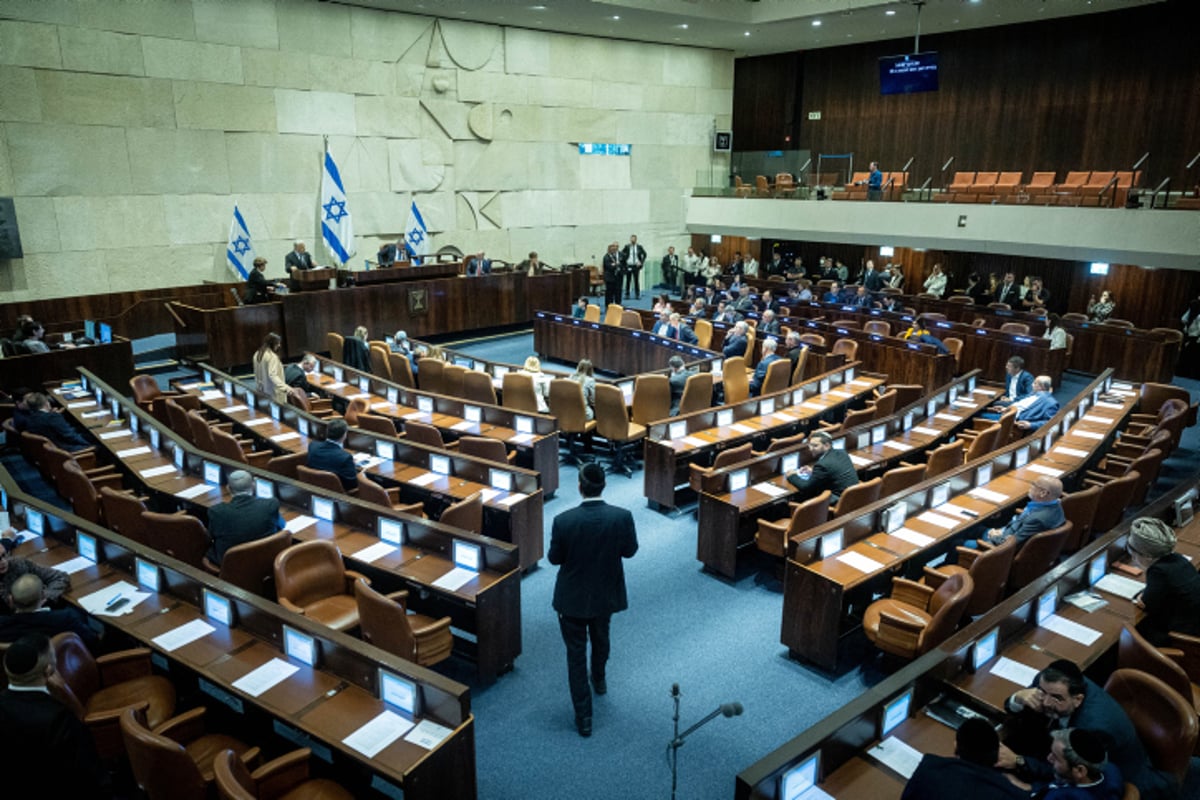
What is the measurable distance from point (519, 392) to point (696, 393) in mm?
2128

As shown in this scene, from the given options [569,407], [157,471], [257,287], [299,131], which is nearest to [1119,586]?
[569,407]

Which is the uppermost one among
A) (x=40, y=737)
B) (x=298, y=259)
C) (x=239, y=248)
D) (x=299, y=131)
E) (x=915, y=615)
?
(x=299, y=131)

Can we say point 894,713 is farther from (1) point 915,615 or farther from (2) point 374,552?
(2) point 374,552

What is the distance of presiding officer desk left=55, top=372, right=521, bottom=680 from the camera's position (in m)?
4.78

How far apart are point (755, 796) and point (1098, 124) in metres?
19.1

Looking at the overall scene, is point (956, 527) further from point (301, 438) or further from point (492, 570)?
point (301, 438)

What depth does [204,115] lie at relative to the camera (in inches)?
537

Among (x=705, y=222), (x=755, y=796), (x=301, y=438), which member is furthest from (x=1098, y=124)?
(x=755, y=796)

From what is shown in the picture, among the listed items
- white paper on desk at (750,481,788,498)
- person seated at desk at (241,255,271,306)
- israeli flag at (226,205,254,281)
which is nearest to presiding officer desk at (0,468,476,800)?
white paper on desk at (750,481,788,498)

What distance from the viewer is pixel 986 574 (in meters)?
4.91

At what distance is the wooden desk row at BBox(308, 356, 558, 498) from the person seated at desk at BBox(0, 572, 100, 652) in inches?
155

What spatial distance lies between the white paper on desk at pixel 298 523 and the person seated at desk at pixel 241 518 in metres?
0.44

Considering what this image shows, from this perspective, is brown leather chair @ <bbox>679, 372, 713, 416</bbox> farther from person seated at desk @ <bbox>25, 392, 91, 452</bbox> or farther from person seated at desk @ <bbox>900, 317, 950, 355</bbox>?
person seated at desk @ <bbox>25, 392, 91, 452</bbox>

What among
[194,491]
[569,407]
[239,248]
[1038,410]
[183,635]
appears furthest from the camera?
[239,248]
